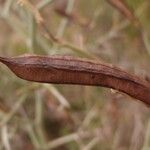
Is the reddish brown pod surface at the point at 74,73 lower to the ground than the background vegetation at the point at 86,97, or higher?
lower

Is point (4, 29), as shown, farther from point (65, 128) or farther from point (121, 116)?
point (121, 116)

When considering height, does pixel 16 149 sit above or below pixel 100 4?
below

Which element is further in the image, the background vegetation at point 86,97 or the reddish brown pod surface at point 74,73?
the background vegetation at point 86,97

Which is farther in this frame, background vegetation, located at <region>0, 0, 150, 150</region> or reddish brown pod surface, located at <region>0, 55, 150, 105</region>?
background vegetation, located at <region>0, 0, 150, 150</region>

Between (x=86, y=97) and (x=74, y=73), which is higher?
(x=86, y=97)

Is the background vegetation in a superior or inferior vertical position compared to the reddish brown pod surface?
superior

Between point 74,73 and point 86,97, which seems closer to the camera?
point 74,73

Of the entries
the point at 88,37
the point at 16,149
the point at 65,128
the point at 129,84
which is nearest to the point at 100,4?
the point at 88,37

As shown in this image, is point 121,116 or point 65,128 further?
point 65,128
